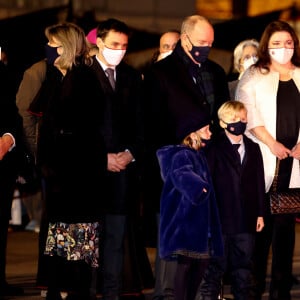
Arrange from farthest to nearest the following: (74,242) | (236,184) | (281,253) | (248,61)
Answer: (248,61) → (281,253) → (236,184) → (74,242)

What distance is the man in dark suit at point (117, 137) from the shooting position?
9633 mm

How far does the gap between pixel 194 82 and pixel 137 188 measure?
94 centimetres

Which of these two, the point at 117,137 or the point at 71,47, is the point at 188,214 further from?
the point at 71,47

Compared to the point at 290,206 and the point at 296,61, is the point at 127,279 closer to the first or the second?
the point at 290,206

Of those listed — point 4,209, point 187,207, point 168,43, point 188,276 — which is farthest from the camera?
point 168,43

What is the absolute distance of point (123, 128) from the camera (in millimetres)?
9695

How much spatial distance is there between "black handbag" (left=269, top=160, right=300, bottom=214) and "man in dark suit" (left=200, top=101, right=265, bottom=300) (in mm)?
278

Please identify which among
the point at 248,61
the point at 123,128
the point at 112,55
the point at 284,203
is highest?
the point at 248,61

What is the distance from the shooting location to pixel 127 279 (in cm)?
1012

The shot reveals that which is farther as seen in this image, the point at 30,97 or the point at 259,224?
the point at 30,97

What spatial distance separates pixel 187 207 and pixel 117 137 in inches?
35.6

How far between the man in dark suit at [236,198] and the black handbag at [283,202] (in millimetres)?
278

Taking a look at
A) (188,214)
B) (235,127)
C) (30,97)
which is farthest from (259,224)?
(30,97)

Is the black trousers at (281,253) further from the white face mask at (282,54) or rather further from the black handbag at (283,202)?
the white face mask at (282,54)
